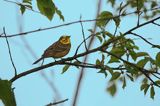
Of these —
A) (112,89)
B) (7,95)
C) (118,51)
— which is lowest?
(112,89)

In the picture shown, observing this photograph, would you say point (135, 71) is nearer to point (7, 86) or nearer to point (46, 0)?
point (46, 0)

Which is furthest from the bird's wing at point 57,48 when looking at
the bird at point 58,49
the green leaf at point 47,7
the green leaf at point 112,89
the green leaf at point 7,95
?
the green leaf at point 112,89

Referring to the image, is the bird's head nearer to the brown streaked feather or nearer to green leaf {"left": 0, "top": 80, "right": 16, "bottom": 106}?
the brown streaked feather

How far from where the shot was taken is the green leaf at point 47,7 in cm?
112

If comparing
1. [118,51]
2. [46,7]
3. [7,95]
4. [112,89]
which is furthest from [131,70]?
Result: [112,89]

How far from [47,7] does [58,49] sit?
0.96 meters

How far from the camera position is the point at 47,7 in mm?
1169

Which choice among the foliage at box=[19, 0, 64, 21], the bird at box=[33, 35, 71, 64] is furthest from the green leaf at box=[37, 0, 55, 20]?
the bird at box=[33, 35, 71, 64]

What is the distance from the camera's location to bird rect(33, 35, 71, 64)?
2061 mm

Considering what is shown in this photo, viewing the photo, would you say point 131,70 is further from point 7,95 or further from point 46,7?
point 7,95

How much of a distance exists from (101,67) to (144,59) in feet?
0.98

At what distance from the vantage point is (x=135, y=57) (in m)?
1.61

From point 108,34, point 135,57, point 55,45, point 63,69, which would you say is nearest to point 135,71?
point 135,57

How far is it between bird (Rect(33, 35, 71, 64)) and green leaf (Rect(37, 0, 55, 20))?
757 millimetres
